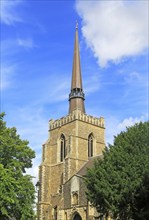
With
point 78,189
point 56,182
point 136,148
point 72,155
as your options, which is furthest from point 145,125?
point 56,182

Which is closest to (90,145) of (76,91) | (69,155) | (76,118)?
(76,118)

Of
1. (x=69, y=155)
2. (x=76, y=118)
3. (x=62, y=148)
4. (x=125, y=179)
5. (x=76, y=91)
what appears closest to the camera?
(x=125, y=179)

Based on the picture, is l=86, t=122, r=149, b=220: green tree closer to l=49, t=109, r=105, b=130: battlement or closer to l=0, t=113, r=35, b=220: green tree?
l=0, t=113, r=35, b=220: green tree

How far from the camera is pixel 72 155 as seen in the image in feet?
160

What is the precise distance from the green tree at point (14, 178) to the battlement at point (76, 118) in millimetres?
22153

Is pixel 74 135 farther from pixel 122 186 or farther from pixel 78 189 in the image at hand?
pixel 122 186

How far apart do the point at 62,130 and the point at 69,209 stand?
12917mm

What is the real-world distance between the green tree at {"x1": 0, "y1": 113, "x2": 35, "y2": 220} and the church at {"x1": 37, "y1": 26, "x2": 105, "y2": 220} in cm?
1527

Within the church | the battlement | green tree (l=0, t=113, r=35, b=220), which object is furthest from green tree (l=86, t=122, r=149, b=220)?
the battlement

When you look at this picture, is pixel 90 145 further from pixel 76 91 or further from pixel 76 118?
pixel 76 91

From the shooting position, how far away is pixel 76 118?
5091cm

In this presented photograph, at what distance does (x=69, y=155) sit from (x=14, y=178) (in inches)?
846

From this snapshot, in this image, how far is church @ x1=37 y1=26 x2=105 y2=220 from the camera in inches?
1751

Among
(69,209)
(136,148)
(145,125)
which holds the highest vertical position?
(145,125)
